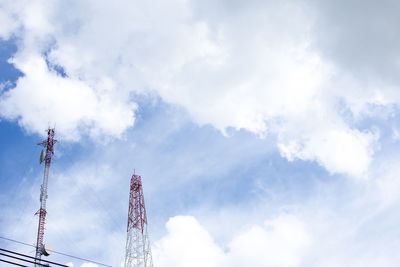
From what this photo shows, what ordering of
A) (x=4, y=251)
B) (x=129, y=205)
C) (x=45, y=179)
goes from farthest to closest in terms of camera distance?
(x=129, y=205) → (x=45, y=179) → (x=4, y=251)

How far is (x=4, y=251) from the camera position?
55.5ft

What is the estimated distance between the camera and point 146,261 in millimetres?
55531

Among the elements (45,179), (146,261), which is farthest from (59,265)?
(146,261)

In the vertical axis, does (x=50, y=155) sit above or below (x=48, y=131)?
below

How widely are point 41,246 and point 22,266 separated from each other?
1239 inches

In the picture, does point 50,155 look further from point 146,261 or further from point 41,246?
point 146,261

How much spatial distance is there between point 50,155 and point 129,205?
51.6 ft

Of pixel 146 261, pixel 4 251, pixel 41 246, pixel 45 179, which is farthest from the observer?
pixel 146 261

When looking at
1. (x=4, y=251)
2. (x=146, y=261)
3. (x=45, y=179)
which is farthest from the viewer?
(x=146, y=261)

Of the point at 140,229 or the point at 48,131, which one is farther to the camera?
the point at 140,229

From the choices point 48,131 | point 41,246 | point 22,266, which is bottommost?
point 22,266

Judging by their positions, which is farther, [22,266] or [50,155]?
[50,155]

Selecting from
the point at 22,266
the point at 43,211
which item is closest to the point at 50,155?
the point at 43,211

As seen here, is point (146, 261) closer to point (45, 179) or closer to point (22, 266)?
point (45, 179)
